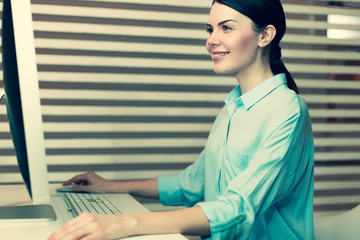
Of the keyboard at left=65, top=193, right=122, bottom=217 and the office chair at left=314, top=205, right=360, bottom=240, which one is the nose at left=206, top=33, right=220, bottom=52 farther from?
the office chair at left=314, top=205, right=360, bottom=240

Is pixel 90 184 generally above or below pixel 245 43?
below

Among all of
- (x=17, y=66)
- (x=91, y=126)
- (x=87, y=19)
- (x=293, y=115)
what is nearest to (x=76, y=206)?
(x=17, y=66)

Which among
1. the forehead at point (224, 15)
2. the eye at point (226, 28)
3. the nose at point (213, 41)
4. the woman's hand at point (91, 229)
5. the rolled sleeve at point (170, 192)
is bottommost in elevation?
the rolled sleeve at point (170, 192)

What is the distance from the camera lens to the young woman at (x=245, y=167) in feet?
3.05

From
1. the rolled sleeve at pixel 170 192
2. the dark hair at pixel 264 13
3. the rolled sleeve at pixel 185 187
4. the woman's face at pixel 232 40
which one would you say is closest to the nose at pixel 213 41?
the woman's face at pixel 232 40

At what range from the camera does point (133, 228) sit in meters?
0.85

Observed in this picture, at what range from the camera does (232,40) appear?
128cm

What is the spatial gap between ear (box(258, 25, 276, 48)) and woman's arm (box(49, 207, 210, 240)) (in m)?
0.60

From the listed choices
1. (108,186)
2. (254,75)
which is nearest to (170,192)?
(108,186)

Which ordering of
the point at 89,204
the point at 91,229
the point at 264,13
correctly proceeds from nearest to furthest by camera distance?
the point at 91,229, the point at 89,204, the point at 264,13

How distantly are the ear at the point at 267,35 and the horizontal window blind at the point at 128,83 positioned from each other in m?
0.67

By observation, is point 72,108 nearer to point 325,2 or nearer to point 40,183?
point 40,183

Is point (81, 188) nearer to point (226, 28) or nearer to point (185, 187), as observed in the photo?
point (185, 187)

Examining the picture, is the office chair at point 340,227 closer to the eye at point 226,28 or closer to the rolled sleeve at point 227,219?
the rolled sleeve at point 227,219
